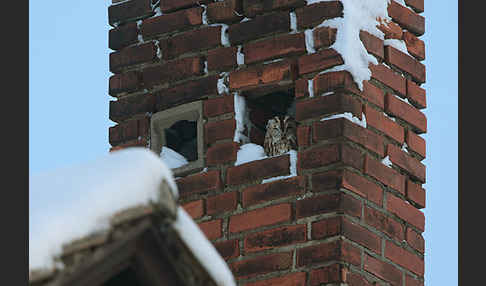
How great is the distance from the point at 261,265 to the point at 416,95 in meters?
1.02

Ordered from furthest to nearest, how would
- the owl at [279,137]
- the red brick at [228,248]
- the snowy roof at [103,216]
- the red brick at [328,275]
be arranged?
the owl at [279,137], the red brick at [228,248], the red brick at [328,275], the snowy roof at [103,216]

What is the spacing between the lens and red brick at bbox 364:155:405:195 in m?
5.25

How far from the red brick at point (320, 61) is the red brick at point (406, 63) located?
338mm

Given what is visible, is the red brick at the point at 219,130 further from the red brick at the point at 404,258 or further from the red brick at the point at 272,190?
the red brick at the point at 404,258

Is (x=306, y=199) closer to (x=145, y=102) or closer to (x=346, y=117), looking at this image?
(x=346, y=117)

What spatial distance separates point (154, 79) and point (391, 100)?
92cm

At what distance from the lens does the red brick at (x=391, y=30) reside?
218 inches

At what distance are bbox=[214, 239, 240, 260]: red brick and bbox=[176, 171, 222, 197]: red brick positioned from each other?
22 centimetres

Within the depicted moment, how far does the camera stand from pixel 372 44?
214 inches

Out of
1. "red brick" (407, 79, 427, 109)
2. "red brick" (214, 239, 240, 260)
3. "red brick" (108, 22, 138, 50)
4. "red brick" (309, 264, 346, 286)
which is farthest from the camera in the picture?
"red brick" (108, 22, 138, 50)

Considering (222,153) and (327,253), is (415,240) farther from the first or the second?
(222,153)

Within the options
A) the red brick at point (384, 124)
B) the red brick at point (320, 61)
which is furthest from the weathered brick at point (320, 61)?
the red brick at point (384, 124)

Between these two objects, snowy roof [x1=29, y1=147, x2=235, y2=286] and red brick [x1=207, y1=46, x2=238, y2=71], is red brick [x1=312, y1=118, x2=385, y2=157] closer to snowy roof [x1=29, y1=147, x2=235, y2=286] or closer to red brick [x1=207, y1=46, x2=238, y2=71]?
red brick [x1=207, y1=46, x2=238, y2=71]

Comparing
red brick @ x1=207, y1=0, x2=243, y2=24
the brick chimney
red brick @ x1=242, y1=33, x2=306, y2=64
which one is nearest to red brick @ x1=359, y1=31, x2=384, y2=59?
the brick chimney
